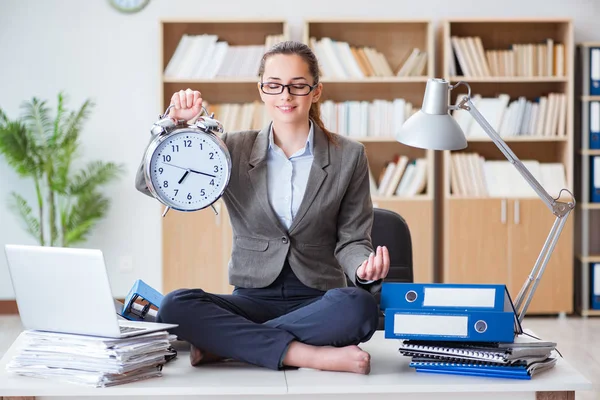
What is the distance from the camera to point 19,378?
2123mm

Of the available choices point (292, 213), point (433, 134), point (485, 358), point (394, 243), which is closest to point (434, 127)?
point (433, 134)

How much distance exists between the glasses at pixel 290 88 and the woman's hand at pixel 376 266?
0.55 meters

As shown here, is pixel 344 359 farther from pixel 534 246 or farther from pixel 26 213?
pixel 26 213

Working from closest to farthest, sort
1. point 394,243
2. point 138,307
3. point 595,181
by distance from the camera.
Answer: point 138,307 → point 394,243 → point 595,181

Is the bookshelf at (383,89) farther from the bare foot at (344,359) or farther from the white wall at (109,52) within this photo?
the bare foot at (344,359)

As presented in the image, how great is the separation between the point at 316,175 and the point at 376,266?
0.43m

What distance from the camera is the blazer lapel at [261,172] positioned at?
257cm

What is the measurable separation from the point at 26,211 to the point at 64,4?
4.16 ft

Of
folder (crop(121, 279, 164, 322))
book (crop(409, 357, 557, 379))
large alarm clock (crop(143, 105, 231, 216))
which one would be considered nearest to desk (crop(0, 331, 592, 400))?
book (crop(409, 357, 557, 379))

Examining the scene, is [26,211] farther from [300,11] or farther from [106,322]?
[106,322]

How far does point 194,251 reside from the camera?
203 inches

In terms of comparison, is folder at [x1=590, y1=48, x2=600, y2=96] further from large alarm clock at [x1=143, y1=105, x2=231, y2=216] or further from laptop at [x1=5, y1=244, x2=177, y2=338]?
laptop at [x1=5, y1=244, x2=177, y2=338]

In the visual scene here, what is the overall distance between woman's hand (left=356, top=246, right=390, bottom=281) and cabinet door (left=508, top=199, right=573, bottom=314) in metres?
3.02

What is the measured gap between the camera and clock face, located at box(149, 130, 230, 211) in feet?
7.68
